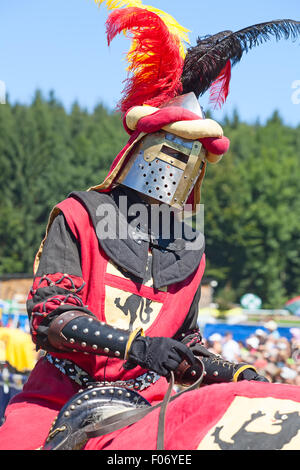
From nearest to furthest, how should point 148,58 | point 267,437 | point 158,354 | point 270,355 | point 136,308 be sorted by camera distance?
point 267,437
point 158,354
point 136,308
point 148,58
point 270,355

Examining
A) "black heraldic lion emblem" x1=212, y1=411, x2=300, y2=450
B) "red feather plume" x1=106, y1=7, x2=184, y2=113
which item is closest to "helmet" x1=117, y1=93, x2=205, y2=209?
"red feather plume" x1=106, y1=7, x2=184, y2=113

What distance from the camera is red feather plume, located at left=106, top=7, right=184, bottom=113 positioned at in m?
3.67

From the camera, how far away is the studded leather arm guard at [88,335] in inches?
111

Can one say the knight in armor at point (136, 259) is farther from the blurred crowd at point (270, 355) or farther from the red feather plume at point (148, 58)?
the blurred crowd at point (270, 355)

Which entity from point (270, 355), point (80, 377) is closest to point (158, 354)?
point (80, 377)

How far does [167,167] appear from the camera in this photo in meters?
3.48

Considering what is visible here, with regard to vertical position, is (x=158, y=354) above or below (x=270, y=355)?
above

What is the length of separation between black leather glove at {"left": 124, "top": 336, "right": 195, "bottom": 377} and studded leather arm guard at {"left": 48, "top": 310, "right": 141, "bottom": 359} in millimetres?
38

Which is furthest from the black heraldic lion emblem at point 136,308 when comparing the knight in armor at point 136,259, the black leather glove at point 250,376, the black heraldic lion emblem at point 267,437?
the black heraldic lion emblem at point 267,437

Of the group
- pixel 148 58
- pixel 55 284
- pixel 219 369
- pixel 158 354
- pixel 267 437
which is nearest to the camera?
pixel 267 437

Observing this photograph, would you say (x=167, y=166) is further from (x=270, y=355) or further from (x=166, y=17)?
(x=270, y=355)

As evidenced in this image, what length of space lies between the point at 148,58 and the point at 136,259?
1185 mm

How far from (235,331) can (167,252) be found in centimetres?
1288

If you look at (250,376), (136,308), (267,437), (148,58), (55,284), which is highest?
(148,58)
